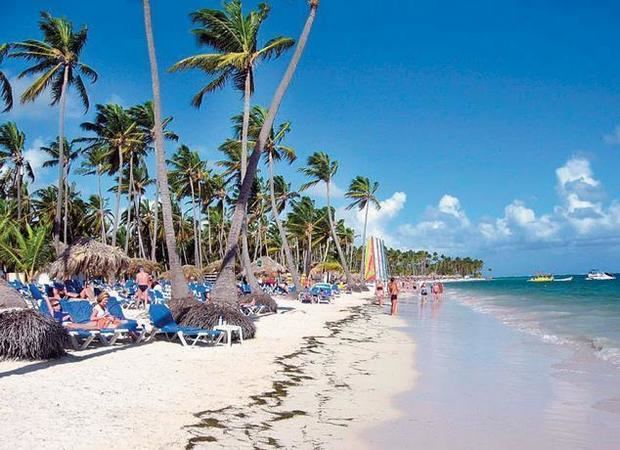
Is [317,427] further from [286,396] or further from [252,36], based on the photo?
[252,36]

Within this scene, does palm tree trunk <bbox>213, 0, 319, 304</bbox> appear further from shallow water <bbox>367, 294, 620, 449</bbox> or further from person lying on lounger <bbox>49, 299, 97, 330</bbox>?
shallow water <bbox>367, 294, 620, 449</bbox>

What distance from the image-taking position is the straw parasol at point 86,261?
82.5 feet

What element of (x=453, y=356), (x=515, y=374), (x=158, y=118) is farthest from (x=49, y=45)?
(x=515, y=374)

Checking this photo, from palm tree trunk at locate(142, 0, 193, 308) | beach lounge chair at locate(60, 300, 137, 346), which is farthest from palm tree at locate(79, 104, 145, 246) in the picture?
beach lounge chair at locate(60, 300, 137, 346)

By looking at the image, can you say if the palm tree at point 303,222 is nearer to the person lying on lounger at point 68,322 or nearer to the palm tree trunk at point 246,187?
the palm tree trunk at point 246,187

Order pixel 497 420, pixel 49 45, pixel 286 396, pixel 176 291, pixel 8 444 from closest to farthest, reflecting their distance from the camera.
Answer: pixel 8 444, pixel 497 420, pixel 286 396, pixel 176 291, pixel 49 45

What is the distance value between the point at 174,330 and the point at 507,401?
632 cm

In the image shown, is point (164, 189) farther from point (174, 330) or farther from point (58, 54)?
point (58, 54)

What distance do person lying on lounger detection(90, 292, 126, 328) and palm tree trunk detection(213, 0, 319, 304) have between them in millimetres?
3913

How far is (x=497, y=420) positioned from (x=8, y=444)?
519 centimetres

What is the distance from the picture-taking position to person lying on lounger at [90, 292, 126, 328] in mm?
10933

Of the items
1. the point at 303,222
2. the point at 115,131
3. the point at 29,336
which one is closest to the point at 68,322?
the point at 29,336

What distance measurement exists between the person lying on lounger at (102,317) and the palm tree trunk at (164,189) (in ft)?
9.07

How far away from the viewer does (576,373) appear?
10.7m
